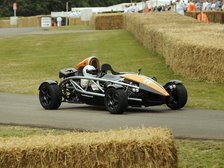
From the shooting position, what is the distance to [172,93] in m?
13.6

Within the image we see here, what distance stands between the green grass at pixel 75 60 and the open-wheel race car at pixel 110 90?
1.11 meters

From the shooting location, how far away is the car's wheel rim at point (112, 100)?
12891 millimetres

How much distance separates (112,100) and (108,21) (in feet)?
132

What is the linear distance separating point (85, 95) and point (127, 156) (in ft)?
22.8

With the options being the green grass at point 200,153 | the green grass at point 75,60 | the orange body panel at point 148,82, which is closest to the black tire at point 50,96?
the orange body panel at point 148,82

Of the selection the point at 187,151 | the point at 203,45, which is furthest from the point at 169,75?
the point at 187,151

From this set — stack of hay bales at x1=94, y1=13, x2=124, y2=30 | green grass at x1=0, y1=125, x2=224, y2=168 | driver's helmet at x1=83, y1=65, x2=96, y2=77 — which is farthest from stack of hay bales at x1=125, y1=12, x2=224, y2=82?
stack of hay bales at x1=94, y1=13, x2=124, y2=30

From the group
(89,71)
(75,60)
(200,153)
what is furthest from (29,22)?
(200,153)

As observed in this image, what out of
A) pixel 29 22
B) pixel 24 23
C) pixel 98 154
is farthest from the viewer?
pixel 29 22

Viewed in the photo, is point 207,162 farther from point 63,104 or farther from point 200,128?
point 63,104

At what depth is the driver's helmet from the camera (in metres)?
14.2

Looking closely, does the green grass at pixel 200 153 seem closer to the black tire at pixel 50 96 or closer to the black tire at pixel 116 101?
the black tire at pixel 116 101

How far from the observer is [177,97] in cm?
1349

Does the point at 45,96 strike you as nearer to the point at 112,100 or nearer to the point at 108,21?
the point at 112,100
